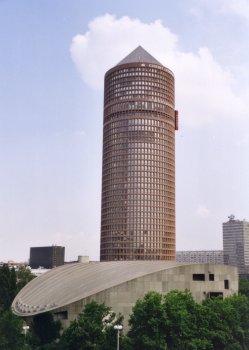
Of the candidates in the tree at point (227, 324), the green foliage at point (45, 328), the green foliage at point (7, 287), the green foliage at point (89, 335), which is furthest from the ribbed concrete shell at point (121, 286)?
the green foliage at point (89, 335)

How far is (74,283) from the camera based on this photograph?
78.4 metres

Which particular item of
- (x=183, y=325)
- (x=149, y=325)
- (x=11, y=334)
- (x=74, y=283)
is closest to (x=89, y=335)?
(x=149, y=325)

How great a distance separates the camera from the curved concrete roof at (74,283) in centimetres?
6844

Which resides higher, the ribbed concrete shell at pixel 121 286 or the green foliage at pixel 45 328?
the ribbed concrete shell at pixel 121 286

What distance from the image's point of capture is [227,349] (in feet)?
184

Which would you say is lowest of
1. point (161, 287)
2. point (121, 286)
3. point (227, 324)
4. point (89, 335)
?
point (89, 335)

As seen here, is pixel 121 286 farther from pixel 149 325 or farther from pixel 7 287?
pixel 7 287

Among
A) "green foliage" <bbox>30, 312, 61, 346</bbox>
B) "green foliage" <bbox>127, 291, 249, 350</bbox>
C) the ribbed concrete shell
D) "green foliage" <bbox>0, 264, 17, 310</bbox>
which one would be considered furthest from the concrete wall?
"green foliage" <bbox>0, 264, 17, 310</bbox>

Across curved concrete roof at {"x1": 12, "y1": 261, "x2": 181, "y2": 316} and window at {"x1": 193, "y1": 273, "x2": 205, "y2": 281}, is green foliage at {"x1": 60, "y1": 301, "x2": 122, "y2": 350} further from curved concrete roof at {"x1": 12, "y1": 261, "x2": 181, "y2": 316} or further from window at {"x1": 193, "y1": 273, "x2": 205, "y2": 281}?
window at {"x1": 193, "y1": 273, "x2": 205, "y2": 281}

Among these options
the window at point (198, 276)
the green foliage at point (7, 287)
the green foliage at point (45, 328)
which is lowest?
the green foliage at point (45, 328)

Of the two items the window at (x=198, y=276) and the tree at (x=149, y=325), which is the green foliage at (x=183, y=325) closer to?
the tree at (x=149, y=325)

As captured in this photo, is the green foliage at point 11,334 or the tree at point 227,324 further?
the tree at point 227,324

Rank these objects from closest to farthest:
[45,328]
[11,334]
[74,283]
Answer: [11,334] → [45,328] → [74,283]

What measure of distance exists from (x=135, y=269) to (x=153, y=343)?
2638 cm
